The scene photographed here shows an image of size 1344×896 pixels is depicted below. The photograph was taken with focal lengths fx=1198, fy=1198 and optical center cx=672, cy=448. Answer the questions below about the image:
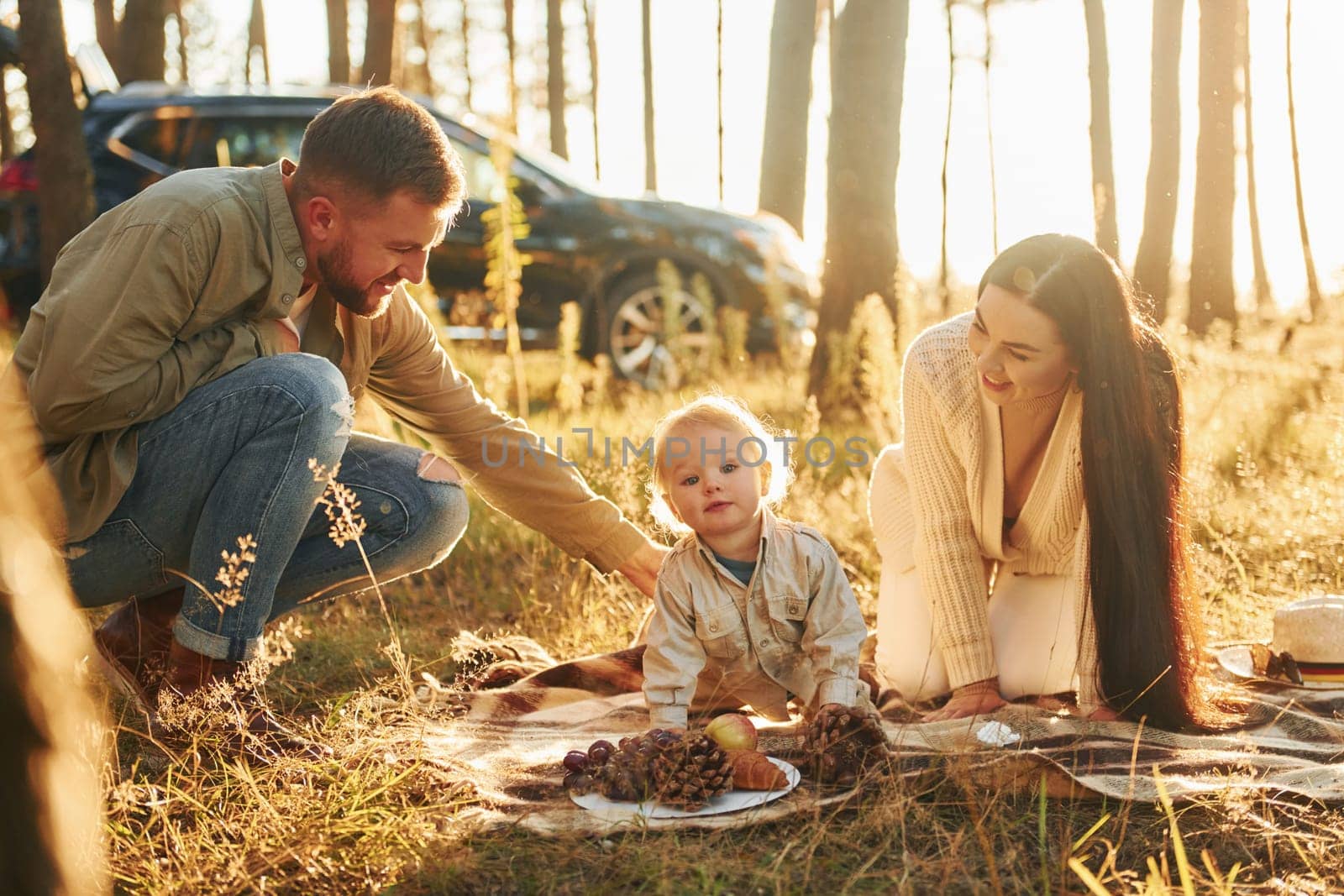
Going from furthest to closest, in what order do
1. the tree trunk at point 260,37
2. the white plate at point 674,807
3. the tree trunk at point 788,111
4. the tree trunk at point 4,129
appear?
the tree trunk at point 260,37 < the tree trunk at point 4,129 < the tree trunk at point 788,111 < the white plate at point 674,807

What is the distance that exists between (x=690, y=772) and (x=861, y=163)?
5243 millimetres

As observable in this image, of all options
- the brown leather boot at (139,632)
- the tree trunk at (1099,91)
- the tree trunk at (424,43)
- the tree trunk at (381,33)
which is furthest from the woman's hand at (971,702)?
the tree trunk at (424,43)

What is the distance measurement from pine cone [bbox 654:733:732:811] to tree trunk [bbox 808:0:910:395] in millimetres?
4718

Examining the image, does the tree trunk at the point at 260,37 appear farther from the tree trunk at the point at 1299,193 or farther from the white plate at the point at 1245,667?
the white plate at the point at 1245,667

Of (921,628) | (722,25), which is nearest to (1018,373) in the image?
(921,628)

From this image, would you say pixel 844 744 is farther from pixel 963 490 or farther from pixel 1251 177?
pixel 1251 177

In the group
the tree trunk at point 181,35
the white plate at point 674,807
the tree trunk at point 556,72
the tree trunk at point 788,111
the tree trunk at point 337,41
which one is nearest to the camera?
the white plate at point 674,807

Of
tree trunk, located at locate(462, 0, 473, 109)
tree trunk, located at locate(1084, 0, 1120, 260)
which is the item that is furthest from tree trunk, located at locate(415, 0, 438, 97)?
tree trunk, located at locate(1084, 0, 1120, 260)

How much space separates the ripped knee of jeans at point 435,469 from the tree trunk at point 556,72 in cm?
1503

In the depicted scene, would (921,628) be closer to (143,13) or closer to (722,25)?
(143,13)

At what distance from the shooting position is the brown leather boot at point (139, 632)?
3.15 meters

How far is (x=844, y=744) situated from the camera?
102 inches

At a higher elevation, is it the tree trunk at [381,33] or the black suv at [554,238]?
the tree trunk at [381,33]

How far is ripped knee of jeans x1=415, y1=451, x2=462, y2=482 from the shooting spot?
3.33 metres
